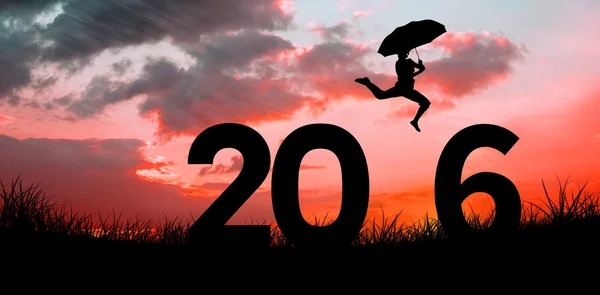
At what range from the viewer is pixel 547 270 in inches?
294

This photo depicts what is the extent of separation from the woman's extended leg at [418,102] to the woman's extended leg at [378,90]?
21cm

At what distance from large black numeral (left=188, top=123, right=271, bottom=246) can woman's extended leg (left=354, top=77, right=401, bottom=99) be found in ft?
5.75

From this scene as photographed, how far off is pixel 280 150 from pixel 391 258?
235 centimetres

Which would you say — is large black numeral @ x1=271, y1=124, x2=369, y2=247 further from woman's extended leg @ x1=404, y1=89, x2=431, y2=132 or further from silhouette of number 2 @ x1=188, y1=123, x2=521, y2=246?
woman's extended leg @ x1=404, y1=89, x2=431, y2=132

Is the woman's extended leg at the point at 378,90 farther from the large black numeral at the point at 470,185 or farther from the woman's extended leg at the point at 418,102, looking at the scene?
the large black numeral at the point at 470,185

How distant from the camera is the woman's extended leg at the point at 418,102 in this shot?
852 centimetres

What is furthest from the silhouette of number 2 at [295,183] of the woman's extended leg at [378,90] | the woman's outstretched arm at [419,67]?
the woman's outstretched arm at [419,67]

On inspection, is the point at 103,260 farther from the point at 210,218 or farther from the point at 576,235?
the point at 576,235

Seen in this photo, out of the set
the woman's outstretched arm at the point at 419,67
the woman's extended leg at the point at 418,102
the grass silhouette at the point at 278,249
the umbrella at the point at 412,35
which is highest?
the umbrella at the point at 412,35

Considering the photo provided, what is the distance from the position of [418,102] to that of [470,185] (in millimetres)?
1578

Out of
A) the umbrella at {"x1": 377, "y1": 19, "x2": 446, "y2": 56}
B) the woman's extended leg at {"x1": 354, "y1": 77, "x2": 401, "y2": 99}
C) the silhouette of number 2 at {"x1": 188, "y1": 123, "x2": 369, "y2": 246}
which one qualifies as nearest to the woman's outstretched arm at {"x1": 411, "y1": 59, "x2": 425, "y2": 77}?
the umbrella at {"x1": 377, "y1": 19, "x2": 446, "y2": 56}

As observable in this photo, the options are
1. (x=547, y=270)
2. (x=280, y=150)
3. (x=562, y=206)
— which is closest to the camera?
(x=547, y=270)

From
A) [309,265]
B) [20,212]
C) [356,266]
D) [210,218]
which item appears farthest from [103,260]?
[356,266]

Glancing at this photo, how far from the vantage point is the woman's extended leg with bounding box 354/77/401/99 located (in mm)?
8375
